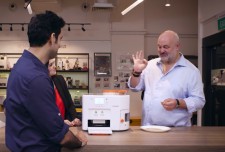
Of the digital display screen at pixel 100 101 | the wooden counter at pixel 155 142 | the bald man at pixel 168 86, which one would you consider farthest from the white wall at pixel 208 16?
the digital display screen at pixel 100 101

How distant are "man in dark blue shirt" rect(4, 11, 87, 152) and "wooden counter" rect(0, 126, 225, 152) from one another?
0.34 m

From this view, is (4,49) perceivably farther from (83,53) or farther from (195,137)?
(195,137)

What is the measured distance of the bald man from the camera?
2783 mm

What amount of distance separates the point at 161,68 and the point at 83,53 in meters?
4.50

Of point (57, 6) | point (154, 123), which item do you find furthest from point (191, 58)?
point (154, 123)

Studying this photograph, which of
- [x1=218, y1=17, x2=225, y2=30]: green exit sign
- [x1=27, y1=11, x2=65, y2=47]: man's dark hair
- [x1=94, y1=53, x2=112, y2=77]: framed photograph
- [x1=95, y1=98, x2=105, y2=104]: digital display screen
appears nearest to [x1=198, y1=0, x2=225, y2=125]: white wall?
[x1=218, y1=17, x2=225, y2=30]: green exit sign

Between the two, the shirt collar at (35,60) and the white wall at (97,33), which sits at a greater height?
the white wall at (97,33)

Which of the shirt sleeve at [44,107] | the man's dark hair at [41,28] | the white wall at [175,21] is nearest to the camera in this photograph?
the shirt sleeve at [44,107]

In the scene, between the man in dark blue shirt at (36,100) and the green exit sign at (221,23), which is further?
the green exit sign at (221,23)

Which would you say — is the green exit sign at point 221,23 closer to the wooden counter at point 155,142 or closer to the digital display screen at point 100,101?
the wooden counter at point 155,142

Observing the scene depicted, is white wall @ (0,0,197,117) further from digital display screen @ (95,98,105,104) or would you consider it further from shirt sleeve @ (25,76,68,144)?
shirt sleeve @ (25,76,68,144)

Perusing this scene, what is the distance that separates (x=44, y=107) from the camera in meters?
1.56

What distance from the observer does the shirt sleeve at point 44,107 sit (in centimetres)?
154

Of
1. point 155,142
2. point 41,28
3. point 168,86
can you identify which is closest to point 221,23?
point 168,86
